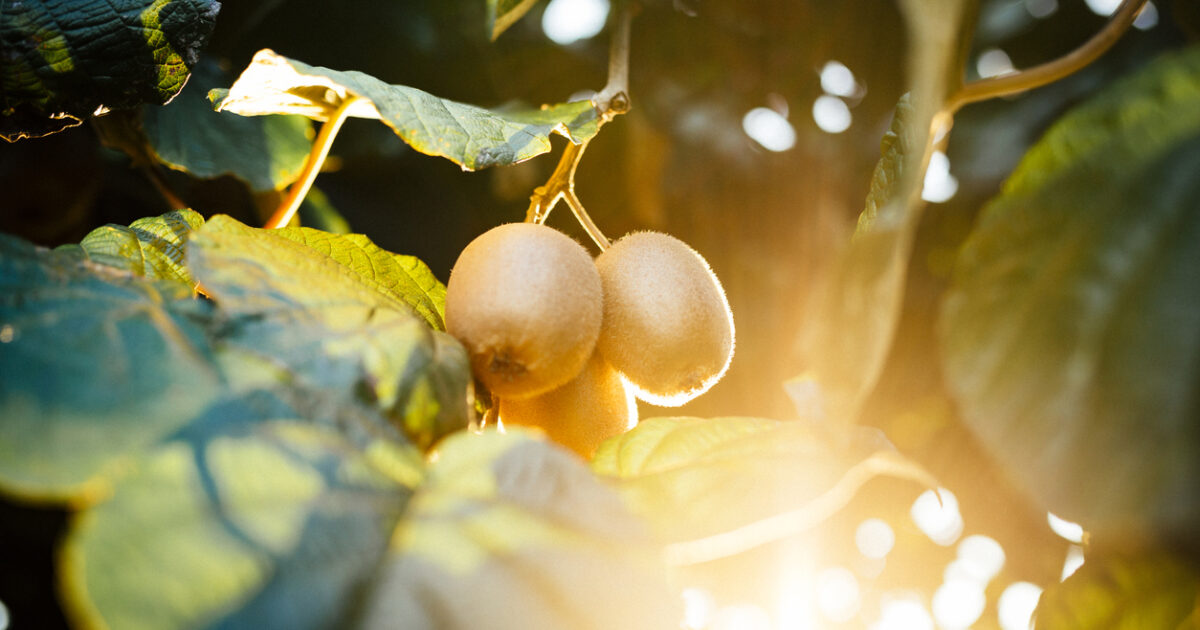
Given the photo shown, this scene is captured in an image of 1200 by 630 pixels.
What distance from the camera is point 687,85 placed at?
1.00 m

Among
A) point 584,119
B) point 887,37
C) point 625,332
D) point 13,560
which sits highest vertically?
point 887,37

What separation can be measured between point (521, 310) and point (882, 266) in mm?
235

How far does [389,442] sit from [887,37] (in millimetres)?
861

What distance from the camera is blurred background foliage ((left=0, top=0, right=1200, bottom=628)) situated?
87cm

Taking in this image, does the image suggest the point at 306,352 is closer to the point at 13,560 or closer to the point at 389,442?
the point at 389,442

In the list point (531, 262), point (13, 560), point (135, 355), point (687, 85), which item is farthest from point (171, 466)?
point (687, 85)

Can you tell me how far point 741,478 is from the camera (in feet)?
1.26

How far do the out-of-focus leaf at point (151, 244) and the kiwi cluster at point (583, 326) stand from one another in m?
0.22

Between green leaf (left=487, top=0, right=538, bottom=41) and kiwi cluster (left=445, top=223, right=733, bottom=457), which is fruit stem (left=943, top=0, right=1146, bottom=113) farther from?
green leaf (left=487, top=0, right=538, bottom=41)

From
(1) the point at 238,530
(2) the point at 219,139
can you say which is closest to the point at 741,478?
(1) the point at 238,530

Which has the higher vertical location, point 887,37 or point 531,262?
point 887,37

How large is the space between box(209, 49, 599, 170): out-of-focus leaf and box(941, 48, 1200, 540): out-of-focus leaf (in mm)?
323

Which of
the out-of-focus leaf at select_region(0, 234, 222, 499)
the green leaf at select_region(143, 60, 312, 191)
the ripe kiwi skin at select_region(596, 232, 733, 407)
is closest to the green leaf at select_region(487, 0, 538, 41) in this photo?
the green leaf at select_region(143, 60, 312, 191)

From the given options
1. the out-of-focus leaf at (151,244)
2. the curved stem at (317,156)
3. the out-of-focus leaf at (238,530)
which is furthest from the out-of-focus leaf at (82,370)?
the curved stem at (317,156)
